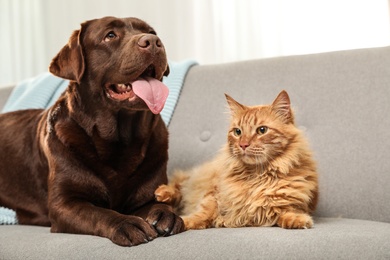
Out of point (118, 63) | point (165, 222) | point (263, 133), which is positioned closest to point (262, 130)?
point (263, 133)

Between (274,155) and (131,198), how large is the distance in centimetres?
58

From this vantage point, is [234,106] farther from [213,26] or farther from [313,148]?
[213,26]

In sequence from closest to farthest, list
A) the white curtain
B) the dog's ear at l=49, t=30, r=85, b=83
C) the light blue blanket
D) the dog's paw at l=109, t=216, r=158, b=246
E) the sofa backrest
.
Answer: the dog's paw at l=109, t=216, r=158, b=246 → the dog's ear at l=49, t=30, r=85, b=83 → the sofa backrest → the light blue blanket → the white curtain

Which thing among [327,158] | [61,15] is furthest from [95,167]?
[61,15]

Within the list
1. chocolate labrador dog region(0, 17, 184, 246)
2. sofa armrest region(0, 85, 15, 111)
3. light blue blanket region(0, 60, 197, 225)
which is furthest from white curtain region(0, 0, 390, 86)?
chocolate labrador dog region(0, 17, 184, 246)

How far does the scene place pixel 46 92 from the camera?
291 centimetres

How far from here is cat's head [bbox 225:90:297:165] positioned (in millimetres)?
1600

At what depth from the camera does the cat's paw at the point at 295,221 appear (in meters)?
1.48

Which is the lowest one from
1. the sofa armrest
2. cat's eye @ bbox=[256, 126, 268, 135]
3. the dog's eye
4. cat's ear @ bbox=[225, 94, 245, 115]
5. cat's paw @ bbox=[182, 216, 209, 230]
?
cat's paw @ bbox=[182, 216, 209, 230]

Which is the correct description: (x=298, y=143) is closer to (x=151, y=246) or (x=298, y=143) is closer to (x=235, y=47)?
(x=151, y=246)

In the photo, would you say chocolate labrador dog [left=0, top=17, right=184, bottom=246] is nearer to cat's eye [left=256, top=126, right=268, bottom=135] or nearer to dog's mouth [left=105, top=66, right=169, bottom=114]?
dog's mouth [left=105, top=66, right=169, bottom=114]

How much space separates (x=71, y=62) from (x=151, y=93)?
1.15ft

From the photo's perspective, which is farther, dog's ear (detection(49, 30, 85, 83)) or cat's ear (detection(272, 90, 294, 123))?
dog's ear (detection(49, 30, 85, 83))

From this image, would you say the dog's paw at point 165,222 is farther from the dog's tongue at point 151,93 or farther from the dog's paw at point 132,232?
the dog's tongue at point 151,93
